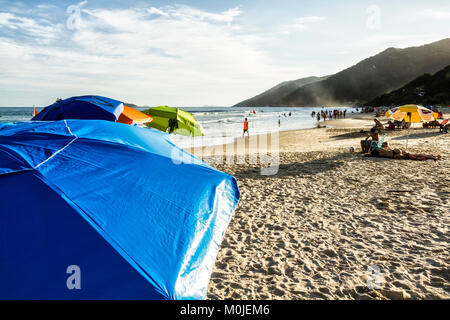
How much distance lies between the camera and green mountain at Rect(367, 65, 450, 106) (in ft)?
212

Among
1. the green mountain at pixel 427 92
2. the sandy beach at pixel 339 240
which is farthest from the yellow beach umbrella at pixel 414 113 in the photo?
the green mountain at pixel 427 92

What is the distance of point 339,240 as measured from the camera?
169 inches

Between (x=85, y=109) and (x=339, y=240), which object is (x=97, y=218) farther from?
(x=85, y=109)

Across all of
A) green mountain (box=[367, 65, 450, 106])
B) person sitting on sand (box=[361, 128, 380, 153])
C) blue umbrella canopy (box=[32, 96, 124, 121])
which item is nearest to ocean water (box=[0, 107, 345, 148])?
person sitting on sand (box=[361, 128, 380, 153])

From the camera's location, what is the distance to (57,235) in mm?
1964

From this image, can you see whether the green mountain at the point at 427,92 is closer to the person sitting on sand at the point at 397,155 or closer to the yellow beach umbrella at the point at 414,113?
the yellow beach umbrella at the point at 414,113

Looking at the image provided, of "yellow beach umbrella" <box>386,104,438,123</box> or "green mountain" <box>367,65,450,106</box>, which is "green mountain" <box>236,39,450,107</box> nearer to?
"green mountain" <box>367,65,450,106</box>

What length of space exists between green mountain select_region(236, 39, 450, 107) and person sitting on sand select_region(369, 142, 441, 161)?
6467 inches

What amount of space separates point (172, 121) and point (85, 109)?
334 cm

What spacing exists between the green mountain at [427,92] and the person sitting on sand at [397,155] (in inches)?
2611

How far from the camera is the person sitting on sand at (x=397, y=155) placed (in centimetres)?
999

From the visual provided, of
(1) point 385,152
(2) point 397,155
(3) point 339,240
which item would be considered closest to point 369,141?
(1) point 385,152
